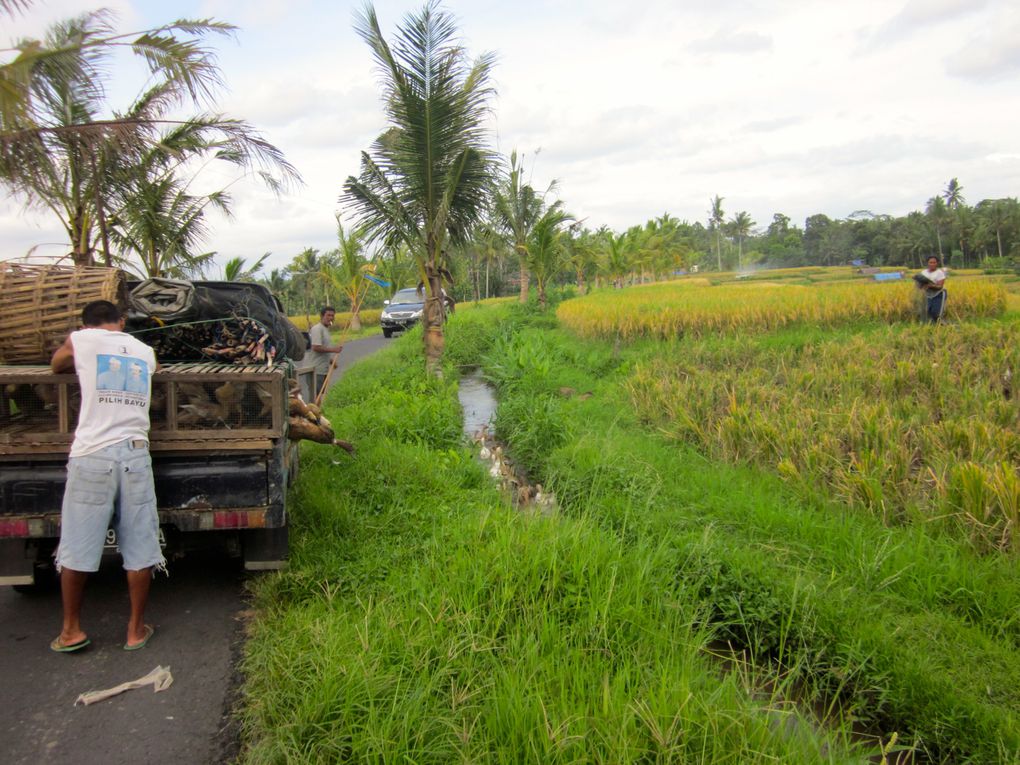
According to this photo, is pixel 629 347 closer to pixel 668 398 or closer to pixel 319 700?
pixel 668 398

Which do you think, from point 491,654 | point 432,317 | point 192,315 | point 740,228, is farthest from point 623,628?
point 740,228

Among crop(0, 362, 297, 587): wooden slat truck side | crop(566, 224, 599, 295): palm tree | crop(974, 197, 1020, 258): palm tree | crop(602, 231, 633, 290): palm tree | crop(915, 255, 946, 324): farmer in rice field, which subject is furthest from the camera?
crop(974, 197, 1020, 258): palm tree

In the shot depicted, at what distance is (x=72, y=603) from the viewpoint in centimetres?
333

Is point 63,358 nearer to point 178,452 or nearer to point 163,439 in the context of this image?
point 163,439

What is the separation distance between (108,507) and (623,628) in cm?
261

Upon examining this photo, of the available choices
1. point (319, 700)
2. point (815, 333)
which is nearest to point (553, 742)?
point (319, 700)

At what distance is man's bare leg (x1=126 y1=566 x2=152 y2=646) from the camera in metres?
3.37

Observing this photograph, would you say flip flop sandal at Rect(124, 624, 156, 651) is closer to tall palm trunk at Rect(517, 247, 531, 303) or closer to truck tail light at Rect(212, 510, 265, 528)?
truck tail light at Rect(212, 510, 265, 528)

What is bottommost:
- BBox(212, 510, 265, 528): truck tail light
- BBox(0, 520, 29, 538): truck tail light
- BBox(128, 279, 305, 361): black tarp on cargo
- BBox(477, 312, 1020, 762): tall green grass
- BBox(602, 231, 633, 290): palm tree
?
BBox(477, 312, 1020, 762): tall green grass

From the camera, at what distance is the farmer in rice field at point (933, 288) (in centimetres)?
1149

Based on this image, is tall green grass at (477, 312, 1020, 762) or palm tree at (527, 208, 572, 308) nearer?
tall green grass at (477, 312, 1020, 762)

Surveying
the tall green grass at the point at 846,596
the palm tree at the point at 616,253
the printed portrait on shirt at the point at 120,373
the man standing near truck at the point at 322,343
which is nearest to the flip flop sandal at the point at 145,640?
the printed portrait on shirt at the point at 120,373

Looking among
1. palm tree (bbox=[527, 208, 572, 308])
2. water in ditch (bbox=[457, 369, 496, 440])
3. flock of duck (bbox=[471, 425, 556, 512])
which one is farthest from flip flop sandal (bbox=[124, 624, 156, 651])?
palm tree (bbox=[527, 208, 572, 308])

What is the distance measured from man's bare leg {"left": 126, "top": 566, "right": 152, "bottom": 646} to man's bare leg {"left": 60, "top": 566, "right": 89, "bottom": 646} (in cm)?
21
